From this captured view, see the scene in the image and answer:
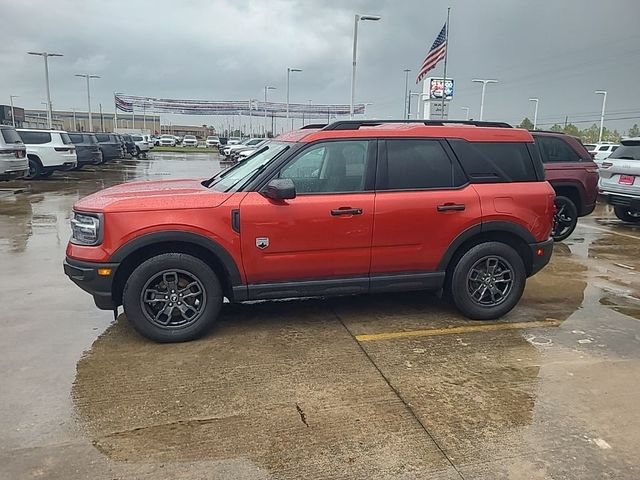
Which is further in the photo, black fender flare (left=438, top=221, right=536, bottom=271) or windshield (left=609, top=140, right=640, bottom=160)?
windshield (left=609, top=140, right=640, bottom=160)

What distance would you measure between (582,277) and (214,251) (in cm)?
503

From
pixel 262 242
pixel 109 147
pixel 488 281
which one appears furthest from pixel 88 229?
pixel 109 147

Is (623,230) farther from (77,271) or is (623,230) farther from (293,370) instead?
(77,271)

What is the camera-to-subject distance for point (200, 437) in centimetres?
325

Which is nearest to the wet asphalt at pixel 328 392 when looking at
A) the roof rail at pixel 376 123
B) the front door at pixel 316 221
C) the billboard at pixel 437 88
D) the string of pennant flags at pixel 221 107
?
the front door at pixel 316 221

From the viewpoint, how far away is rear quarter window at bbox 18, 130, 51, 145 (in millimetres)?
19047

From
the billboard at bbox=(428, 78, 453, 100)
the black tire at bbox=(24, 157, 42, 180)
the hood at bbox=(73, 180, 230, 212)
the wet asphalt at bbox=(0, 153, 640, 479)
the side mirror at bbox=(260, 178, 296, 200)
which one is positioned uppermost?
the billboard at bbox=(428, 78, 453, 100)

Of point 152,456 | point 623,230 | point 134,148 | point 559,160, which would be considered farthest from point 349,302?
point 134,148

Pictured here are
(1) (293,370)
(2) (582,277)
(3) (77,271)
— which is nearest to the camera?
(1) (293,370)

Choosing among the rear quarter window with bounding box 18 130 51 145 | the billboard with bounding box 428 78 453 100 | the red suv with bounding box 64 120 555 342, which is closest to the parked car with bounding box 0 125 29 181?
the rear quarter window with bounding box 18 130 51 145

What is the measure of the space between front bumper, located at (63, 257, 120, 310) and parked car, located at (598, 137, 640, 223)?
9.98 metres

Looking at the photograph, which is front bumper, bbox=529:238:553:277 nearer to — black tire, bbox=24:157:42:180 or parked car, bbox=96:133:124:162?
black tire, bbox=24:157:42:180

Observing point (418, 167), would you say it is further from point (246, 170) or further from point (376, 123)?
point (246, 170)

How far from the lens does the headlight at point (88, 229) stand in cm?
439
